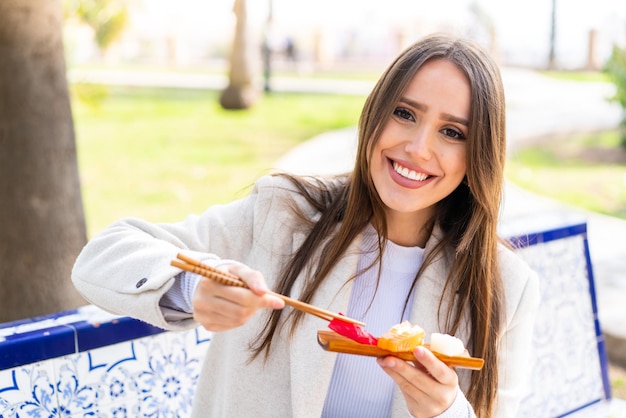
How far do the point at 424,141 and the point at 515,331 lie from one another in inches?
26.3

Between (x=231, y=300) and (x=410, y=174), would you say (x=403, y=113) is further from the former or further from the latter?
(x=231, y=300)

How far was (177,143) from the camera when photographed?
1222 cm

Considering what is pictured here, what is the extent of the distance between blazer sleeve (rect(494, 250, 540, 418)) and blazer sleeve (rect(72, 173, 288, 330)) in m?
0.73

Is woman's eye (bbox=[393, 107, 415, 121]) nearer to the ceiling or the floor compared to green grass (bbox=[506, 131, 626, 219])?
nearer to the ceiling

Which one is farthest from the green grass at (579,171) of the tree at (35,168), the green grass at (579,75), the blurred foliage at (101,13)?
the green grass at (579,75)

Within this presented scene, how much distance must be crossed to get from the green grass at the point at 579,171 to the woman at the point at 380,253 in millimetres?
6780

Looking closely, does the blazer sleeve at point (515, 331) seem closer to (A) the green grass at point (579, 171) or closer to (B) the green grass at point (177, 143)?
(B) the green grass at point (177, 143)

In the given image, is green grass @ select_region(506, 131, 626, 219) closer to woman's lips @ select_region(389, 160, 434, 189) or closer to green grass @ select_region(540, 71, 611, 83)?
woman's lips @ select_region(389, 160, 434, 189)

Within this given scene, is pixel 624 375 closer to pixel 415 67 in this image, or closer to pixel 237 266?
pixel 415 67

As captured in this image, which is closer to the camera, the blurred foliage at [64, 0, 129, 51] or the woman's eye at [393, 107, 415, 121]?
the woman's eye at [393, 107, 415, 121]

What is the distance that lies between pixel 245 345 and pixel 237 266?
1.86ft

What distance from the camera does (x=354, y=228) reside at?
215cm

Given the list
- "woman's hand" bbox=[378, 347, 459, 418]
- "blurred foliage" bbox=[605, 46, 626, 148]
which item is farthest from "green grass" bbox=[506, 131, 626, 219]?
"woman's hand" bbox=[378, 347, 459, 418]

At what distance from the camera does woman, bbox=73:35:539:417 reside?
78.0 inches
